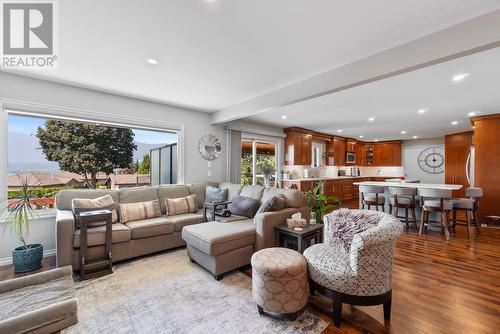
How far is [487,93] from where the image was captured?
3.58 m

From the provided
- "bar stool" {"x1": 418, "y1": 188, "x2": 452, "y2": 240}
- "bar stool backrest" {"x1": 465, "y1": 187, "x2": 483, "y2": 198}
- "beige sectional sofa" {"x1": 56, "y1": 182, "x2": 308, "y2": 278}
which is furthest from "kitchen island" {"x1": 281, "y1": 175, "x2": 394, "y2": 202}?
"bar stool backrest" {"x1": 465, "y1": 187, "x2": 483, "y2": 198}

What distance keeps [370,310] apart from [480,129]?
5.65 metres

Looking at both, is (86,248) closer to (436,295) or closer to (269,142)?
(436,295)

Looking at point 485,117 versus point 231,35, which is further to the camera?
point 485,117

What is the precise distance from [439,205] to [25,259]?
6687mm

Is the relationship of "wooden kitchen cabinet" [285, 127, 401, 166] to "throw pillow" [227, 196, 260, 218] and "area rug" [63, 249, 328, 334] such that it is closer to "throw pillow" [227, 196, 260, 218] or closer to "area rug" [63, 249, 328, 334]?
"throw pillow" [227, 196, 260, 218]

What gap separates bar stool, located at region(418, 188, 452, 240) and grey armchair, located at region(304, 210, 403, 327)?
3.16 m

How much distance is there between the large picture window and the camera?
10.4ft

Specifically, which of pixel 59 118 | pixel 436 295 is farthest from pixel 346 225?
pixel 59 118

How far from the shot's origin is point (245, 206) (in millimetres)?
3531

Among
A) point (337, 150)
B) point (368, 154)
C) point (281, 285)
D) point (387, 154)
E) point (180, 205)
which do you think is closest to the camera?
point (281, 285)

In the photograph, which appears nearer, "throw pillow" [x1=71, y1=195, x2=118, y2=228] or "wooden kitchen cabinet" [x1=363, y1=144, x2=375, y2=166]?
"throw pillow" [x1=71, y1=195, x2=118, y2=228]

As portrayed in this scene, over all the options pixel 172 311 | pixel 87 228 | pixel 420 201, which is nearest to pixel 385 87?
pixel 420 201

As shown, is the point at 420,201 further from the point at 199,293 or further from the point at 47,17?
the point at 47,17
